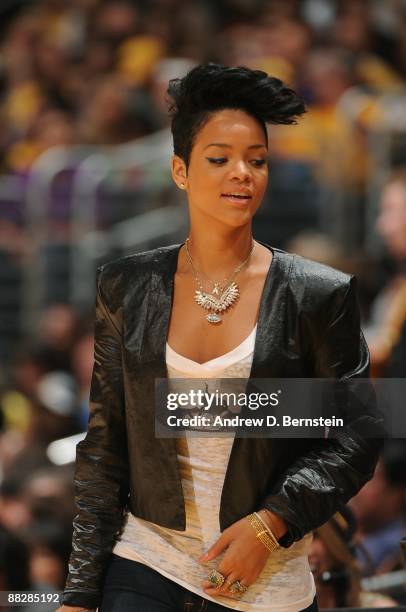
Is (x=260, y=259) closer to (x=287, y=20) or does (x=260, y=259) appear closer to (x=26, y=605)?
(x=26, y=605)

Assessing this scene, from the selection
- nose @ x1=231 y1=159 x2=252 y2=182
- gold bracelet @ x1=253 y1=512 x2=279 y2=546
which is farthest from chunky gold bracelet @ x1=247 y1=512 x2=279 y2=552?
nose @ x1=231 y1=159 x2=252 y2=182

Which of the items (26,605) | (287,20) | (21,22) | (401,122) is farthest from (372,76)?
(26,605)

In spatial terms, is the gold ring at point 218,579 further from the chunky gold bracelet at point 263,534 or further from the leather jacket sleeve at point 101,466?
the leather jacket sleeve at point 101,466

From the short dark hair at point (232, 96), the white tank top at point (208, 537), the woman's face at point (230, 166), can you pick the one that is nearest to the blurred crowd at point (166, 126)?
the white tank top at point (208, 537)

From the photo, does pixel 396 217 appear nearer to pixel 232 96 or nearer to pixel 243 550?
pixel 232 96

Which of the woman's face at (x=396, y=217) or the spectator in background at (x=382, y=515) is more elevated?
the woman's face at (x=396, y=217)

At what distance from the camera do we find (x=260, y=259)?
2141 millimetres

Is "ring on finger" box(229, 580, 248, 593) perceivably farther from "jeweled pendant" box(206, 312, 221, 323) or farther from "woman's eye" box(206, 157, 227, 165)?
"woman's eye" box(206, 157, 227, 165)

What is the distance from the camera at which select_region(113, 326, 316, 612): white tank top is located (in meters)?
2.01

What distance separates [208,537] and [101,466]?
230mm

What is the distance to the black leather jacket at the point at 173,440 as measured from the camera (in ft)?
6.54

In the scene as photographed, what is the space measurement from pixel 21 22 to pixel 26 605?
6974 mm

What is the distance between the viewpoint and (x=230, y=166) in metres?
2.04

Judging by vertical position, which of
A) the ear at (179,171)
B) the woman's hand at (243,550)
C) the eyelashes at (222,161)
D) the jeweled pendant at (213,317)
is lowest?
the woman's hand at (243,550)
